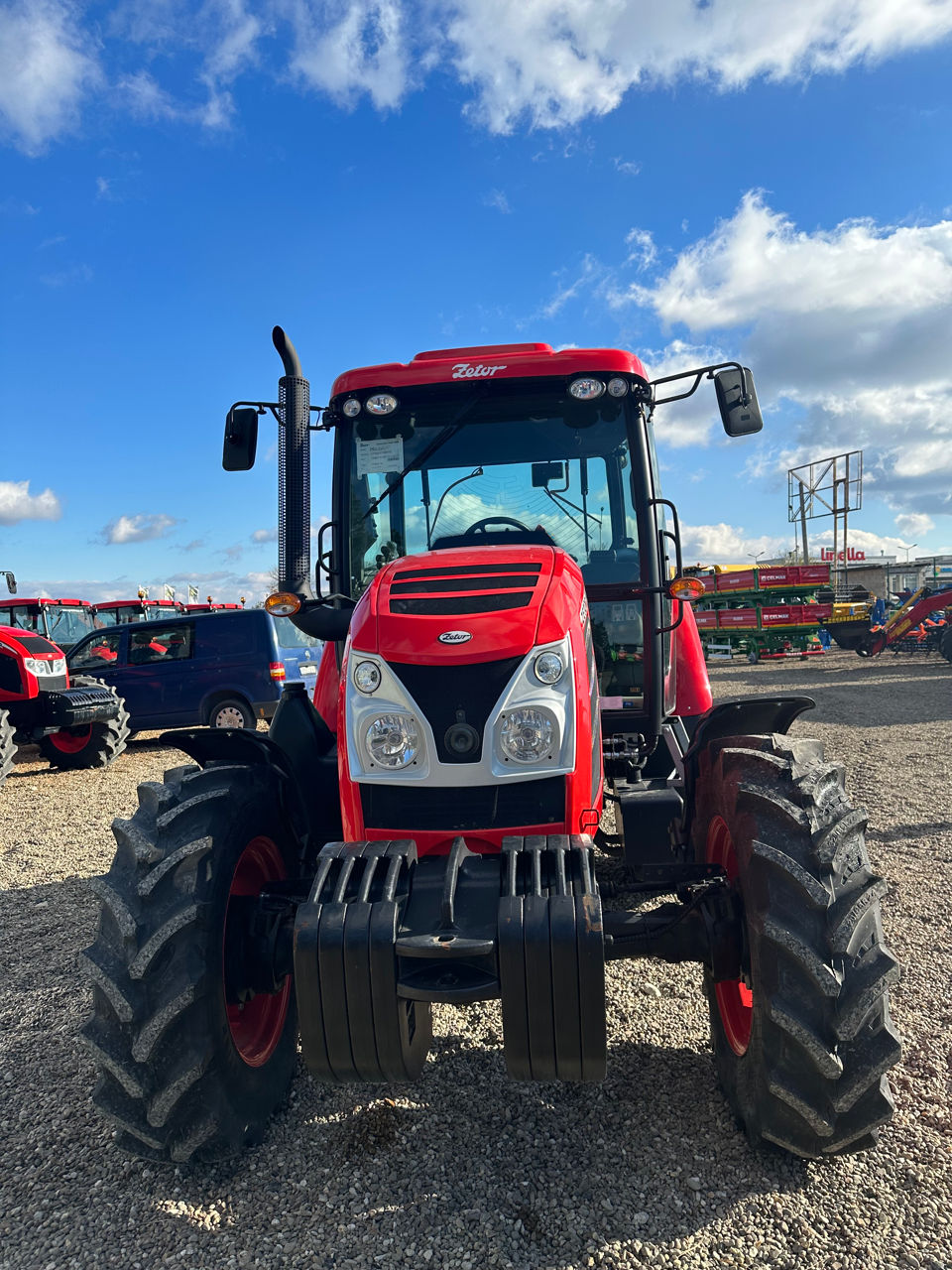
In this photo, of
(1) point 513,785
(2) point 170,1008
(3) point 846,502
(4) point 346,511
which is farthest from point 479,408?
(3) point 846,502

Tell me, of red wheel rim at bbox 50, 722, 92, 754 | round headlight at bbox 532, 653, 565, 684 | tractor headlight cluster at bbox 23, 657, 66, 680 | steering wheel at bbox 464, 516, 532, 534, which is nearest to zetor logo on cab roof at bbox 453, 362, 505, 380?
steering wheel at bbox 464, 516, 532, 534

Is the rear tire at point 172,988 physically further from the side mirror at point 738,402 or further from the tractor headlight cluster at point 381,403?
A: the side mirror at point 738,402

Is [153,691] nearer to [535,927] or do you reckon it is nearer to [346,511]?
[346,511]

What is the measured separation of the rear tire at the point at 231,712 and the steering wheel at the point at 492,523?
26.3ft

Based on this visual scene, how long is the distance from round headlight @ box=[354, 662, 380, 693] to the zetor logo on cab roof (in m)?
1.57

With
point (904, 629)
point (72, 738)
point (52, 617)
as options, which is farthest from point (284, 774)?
point (904, 629)

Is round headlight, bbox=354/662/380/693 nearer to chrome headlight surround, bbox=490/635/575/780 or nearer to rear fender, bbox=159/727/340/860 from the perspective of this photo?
chrome headlight surround, bbox=490/635/575/780

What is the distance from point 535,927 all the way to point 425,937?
0.29 m

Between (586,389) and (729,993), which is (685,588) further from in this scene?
(729,993)

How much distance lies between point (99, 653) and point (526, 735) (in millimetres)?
10811

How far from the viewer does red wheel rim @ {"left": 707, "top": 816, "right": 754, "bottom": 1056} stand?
8.67 feet

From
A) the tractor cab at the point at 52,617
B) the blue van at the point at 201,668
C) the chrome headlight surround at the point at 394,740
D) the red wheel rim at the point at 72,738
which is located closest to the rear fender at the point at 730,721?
the chrome headlight surround at the point at 394,740

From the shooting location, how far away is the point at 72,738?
405 inches

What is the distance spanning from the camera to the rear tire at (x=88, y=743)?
396 inches
